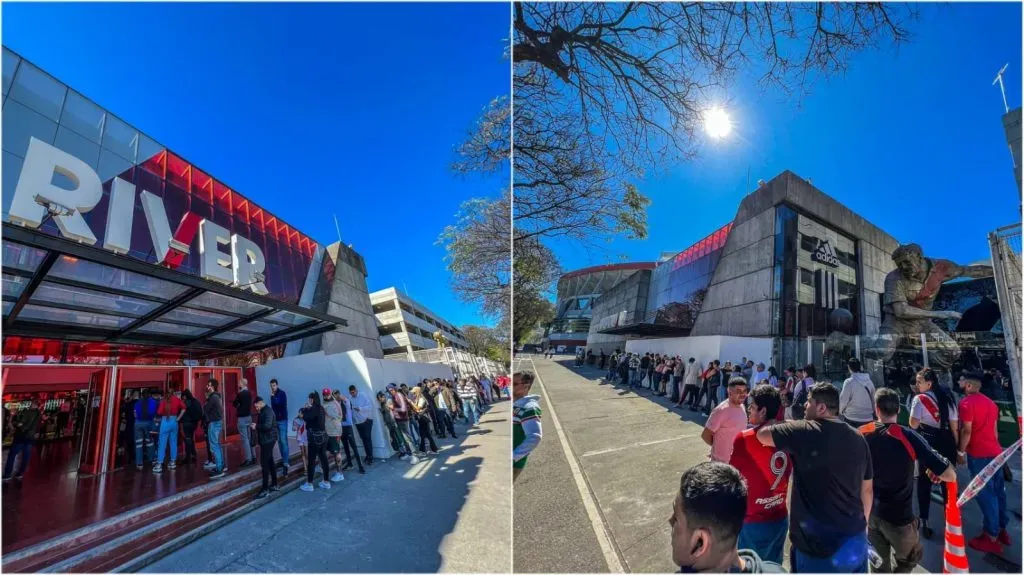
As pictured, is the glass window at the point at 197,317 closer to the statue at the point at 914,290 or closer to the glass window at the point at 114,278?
the glass window at the point at 114,278

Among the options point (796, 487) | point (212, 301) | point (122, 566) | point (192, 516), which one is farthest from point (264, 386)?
point (796, 487)

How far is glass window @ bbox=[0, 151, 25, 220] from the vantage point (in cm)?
727

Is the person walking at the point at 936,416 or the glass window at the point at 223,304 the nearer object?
the person walking at the point at 936,416

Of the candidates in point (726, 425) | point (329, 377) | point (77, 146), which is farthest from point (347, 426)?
point (77, 146)

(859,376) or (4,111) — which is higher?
(4,111)

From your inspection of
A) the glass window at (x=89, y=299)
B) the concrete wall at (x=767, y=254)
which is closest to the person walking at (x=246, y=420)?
the glass window at (x=89, y=299)

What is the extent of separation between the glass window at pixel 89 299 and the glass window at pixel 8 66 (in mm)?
6413

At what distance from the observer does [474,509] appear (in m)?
4.95

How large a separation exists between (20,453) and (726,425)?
31.3 ft

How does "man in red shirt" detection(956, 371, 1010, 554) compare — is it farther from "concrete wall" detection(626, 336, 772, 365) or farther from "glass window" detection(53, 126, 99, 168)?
"glass window" detection(53, 126, 99, 168)

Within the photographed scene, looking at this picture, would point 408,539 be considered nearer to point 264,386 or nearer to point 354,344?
point 264,386

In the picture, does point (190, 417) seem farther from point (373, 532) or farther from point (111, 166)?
point (111, 166)

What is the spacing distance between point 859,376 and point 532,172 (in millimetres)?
3975

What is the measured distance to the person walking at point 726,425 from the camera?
2.66m
